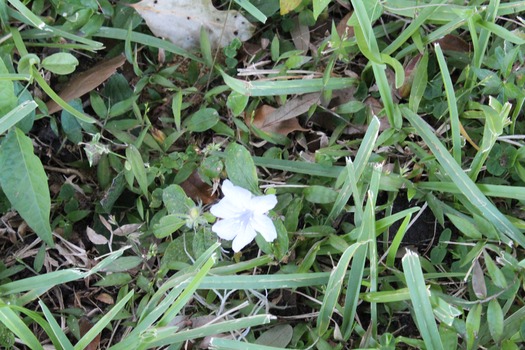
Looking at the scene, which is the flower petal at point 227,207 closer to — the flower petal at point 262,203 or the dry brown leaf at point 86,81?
the flower petal at point 262,203

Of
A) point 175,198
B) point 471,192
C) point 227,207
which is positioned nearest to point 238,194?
point 227,207

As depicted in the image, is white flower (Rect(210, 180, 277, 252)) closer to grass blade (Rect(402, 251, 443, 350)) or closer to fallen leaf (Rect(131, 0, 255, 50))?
grass blade (Rect(402, 251, 443, 350))

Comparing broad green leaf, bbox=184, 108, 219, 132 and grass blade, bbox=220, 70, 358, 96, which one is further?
broad green leaf, bbox=184, 108, 219, 132

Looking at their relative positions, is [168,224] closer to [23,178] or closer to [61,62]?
[23,178]

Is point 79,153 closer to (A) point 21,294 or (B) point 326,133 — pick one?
(A) point 21,294

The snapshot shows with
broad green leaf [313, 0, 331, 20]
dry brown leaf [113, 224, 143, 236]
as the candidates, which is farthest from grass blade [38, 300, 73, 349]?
broad green leaf [313, 0, 331, 20]

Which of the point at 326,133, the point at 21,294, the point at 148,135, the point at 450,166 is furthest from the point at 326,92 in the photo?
the point at 21,294
